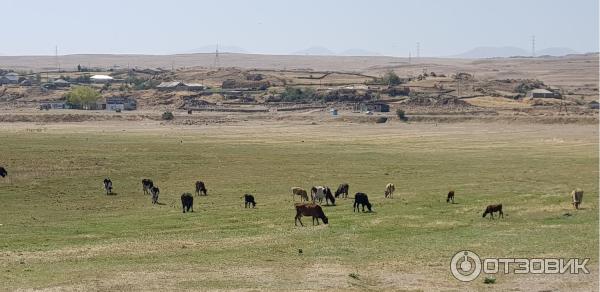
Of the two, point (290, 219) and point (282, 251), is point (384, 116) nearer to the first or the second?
point (290, 219)

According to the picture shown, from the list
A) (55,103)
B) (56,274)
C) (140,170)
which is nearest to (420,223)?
(56,274)

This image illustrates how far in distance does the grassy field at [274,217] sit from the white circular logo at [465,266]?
1.06 ft

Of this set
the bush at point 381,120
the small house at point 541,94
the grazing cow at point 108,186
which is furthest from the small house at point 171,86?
the grazing cow at point 108,186

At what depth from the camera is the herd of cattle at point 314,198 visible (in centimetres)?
3459

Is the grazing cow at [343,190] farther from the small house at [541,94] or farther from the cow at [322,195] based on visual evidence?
the small house at [541,94]

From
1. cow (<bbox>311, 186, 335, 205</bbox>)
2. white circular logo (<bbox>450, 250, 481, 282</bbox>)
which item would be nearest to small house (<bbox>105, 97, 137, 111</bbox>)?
cow (<bbox>311, 186, 335, 205</bbox>)

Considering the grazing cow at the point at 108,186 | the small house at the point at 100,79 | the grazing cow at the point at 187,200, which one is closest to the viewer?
the grazing cow at the point at 187,200

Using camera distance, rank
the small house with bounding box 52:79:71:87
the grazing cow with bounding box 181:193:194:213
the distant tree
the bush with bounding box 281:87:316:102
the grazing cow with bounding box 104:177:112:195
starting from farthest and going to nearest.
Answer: the small house with bounding box 52:79:71:87 → the bush with bounding box 281:87:316:102 → the distant tree → the grazing cow with bounding box 104:177:112:195 → the grazing cow with bounding box 181:193:194:213

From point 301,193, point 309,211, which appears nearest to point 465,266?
point 309,211

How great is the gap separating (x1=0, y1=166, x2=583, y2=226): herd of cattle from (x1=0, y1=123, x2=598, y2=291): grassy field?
0.52 metres

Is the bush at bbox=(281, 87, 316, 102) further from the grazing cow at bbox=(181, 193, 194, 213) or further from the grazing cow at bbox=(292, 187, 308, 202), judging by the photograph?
the grazing cow at bbox=(181, 193, 194, 213)

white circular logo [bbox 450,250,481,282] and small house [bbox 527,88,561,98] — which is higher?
white circular logo [bbox 450,250,481,282]

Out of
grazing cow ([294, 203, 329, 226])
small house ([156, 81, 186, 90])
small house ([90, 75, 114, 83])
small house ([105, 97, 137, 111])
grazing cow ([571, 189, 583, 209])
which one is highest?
small house ([90, 75, 114, 83])

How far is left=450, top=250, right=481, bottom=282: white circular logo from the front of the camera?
2395 cm
